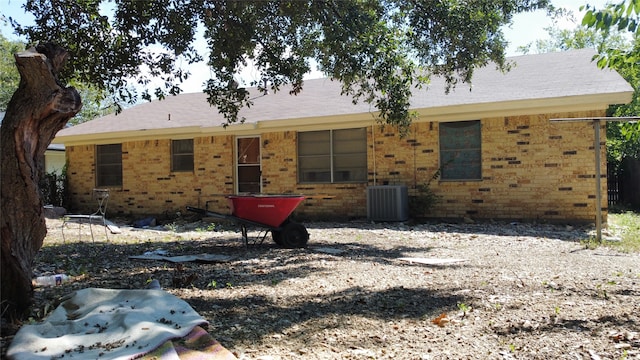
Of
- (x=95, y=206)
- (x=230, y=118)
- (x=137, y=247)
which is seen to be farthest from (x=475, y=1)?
(x=95, y=206)

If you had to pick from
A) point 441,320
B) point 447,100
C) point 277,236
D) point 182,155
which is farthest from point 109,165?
point 441,320

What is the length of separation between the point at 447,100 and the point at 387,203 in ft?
9.53

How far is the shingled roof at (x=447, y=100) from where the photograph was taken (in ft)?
37.2

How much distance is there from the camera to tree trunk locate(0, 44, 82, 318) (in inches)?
161

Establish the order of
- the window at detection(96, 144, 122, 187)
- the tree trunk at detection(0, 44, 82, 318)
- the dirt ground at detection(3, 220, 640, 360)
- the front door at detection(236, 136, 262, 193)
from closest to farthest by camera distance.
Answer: the dirt ground at detection(3, 220, 640, 360), the tree trunk at detection(0, 44, 82, 318), the front door at detection(236, 136, 262, 193), the window at detection(96, 144, 122, 187)

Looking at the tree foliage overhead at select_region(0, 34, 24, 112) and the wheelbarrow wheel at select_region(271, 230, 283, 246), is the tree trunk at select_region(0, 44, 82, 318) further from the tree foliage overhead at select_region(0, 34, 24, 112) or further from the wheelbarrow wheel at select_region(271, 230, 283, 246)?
the tree foliage overhead at select_region(0, 34, 24, 112)

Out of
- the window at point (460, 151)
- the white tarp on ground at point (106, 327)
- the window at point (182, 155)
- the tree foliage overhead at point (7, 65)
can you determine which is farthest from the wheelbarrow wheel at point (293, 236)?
the tree foliage overhead at point (7, 65)

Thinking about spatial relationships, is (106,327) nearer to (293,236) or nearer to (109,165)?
(293,236)

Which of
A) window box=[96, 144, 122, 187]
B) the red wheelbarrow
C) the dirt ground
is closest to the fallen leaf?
the dirt ground

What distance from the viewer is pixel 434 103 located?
1263cm

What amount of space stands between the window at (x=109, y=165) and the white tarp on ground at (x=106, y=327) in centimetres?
1334

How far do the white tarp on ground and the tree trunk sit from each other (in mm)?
436

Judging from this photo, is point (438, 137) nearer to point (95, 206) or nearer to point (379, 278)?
point (379, 278)

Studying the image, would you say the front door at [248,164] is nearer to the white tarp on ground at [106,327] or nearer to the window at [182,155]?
the window at [182,155]
